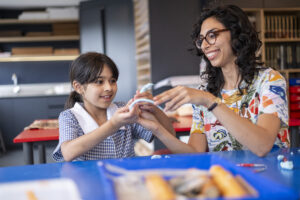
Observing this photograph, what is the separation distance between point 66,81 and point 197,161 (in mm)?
6020

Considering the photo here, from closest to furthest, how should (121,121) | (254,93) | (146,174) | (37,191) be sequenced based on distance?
(146,174) < (37,191) < (121,121) < (254,93)

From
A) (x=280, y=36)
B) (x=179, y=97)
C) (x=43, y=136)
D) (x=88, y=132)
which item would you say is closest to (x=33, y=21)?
(x=280, y=36)

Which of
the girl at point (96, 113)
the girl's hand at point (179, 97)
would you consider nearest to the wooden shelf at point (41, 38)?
the girl at point (96, 113)

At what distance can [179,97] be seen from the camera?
1.09 meters

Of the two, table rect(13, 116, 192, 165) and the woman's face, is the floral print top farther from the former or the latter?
Result: table rect(13, 116, 192, 165)

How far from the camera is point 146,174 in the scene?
0.68m

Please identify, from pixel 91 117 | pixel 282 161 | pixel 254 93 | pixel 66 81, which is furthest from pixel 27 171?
pixel 66 81

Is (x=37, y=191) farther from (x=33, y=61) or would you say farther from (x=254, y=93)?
(x=33, y=61)

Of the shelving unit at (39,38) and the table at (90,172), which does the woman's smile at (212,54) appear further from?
the shelving unit at (39,38)

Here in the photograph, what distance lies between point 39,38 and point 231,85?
17.4ft

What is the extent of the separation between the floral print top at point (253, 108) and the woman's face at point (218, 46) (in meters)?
0.15

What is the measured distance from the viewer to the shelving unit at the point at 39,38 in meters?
6.23

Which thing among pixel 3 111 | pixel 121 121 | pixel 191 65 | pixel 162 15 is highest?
pixel 162 15

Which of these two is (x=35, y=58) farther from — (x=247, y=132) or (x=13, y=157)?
(x=247, y=132)
